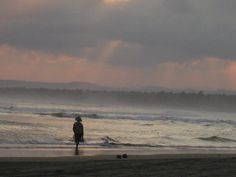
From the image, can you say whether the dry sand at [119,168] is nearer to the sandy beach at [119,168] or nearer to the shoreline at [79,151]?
the sandy beach at [119,168]

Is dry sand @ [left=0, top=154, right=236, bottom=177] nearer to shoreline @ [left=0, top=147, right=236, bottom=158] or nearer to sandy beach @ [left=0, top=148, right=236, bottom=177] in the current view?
sandy beach @ [left=0, top=148, right=236, bottom=177]

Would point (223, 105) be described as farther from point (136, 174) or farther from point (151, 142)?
point (136, 174)

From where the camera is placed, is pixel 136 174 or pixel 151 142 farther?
pixel 151 142

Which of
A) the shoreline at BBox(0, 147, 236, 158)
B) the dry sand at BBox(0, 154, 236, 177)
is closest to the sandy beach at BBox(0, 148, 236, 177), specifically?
the dry sand at BBox(0, 154, 236, 177)

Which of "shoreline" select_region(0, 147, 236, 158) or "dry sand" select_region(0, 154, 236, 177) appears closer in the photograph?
"dry sand" select_region(0, 154, 236, 177)

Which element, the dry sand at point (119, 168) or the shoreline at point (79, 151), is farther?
the shoreline at point (79, 151)


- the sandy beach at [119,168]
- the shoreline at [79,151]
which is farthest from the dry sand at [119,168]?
the shoreline at [79,151]

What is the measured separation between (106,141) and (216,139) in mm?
9655

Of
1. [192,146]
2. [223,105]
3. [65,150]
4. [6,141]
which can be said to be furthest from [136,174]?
[223,105]

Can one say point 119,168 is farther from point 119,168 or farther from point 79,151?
point 79,151

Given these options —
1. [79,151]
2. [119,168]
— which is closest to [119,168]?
[119,168]

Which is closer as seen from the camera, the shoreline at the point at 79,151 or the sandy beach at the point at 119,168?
the sandy beach at the point at 119,168

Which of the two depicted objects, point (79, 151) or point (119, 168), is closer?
point (119, 168)

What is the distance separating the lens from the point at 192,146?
30.4 meters
